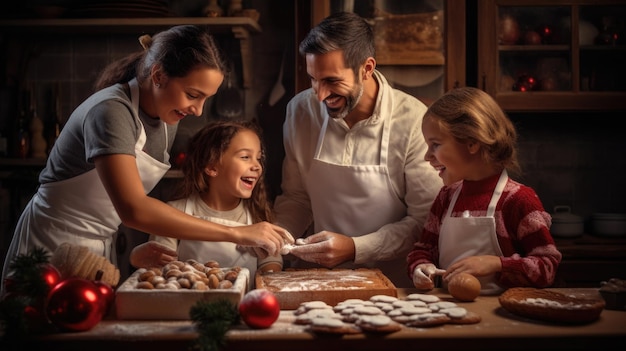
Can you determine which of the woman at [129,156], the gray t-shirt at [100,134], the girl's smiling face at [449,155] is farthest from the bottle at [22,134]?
the girl's smiling face at [449,155]

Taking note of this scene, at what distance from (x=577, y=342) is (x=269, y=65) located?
268 cm

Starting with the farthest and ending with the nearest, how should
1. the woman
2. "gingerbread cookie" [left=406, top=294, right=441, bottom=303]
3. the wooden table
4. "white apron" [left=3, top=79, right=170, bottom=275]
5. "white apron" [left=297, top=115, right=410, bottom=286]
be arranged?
"white apron" [left=297, top=115, right=410, bottom=286]
"white apron" [left=3, top=79, right=170, bottom=275]
the woman
"gingerbread cookie" [left=406, top=294, right=441, bottom=303]
the wooden table

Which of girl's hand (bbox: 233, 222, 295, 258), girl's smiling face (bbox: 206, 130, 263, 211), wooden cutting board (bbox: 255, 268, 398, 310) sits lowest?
wooden cutting board (bbox: 255, 268, 398, 310)

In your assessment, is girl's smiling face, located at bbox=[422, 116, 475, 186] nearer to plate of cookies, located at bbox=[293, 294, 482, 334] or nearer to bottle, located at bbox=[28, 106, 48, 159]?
plate of cookies, located at bbox=[293, 294, 482, 334]

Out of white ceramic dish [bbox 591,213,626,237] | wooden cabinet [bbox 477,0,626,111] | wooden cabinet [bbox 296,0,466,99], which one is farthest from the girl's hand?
white ceramic dish [bbox 591,213,626,237]

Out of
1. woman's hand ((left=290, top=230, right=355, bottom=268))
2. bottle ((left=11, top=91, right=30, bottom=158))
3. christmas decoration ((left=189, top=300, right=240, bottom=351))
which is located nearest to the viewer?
christmas decoration ((left=189, top=300, right=240, bottom=351))

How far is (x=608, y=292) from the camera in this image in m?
1.86

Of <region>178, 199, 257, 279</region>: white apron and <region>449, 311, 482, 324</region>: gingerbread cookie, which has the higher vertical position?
<region>178, 199, 257, 279</region>: white apron

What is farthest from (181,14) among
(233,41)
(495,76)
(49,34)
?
(495,76)

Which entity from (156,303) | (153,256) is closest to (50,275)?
(156,303)

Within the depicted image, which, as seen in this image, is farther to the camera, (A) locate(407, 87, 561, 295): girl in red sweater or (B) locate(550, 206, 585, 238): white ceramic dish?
(B) locate(550, 206, 585, 238): white ceramic dish

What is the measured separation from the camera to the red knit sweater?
204 centimetres

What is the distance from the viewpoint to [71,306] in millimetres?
1590

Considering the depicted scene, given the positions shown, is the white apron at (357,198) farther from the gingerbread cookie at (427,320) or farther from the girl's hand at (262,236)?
the gingerbread cookie at (427,320)
